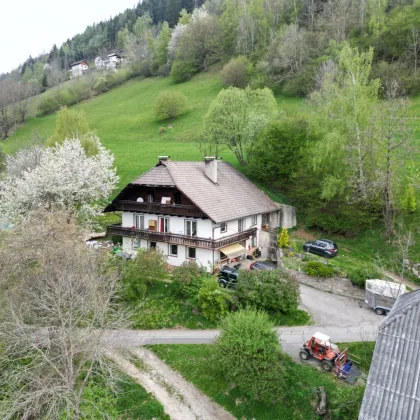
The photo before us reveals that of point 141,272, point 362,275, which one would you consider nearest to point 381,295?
point 362,275

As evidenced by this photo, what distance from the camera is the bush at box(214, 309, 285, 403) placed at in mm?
16672

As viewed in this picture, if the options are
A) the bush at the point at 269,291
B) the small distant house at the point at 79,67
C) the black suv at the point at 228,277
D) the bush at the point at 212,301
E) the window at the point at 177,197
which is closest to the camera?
the bush at the point at 269,291

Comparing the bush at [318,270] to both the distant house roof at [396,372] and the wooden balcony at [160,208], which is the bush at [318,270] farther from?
the distant house roof at [396,372]

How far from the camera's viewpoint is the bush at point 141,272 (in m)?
25.2

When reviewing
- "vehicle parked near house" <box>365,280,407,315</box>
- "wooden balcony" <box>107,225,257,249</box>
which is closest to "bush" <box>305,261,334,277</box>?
"vehicle parked near house" <box>365,280,407,315</box>

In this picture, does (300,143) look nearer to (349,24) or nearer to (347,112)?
(347,112)

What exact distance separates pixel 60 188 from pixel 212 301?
20495 millimetres

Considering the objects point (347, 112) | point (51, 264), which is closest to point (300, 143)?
point (347, 112)

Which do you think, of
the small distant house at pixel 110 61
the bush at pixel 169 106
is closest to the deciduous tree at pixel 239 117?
the bush at pixel 169 106

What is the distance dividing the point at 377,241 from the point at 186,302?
60.4 ft

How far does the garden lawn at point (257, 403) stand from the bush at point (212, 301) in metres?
2.90

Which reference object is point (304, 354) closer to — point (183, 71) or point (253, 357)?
point (253, 357)

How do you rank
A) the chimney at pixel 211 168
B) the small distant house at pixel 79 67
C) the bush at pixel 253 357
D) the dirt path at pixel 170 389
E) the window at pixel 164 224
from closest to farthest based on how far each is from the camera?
1. the bush at pixel 253 357
2. the dirt path at pixel 170 389
3. the window at pixel 164 224
4. the chimney at pixel 211 168
5. the small distant house at pixel 79 67

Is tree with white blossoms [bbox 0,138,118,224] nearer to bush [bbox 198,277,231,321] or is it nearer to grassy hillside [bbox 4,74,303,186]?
grassy hillside [bbox 4,74,303,186]
